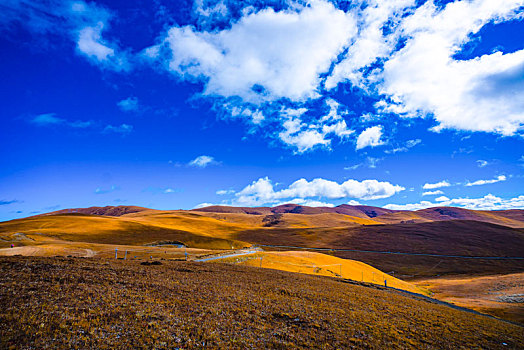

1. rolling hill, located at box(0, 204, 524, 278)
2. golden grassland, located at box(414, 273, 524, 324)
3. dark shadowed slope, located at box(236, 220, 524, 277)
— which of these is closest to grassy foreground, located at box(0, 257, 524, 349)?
golden grassland, located at box(414, 273, 524, 324)

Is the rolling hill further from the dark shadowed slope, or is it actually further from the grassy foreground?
the grassy foreground

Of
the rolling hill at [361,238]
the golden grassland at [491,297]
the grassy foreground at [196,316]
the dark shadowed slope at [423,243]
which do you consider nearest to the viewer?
the grassy foreground at [196,316]

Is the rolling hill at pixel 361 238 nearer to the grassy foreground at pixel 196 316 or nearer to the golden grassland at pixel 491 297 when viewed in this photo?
the golden grassland at pixel 491 297

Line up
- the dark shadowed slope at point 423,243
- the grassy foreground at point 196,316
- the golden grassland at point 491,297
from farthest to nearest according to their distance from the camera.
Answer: the dark shadowed slope at point 423,243 → the golden grassland at point 491,297 → the grassy foreground at point 196,316

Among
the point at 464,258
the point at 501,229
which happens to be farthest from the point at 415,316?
the point at 501,229

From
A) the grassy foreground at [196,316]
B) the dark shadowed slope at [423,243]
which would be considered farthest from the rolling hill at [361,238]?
the grassy foreground at [196,316]

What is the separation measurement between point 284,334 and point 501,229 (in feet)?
545

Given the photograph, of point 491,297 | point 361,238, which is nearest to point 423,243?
point 361,238

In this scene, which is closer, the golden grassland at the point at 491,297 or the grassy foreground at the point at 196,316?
the grassy foreground at the point at 196,316

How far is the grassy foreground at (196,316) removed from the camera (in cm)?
1049

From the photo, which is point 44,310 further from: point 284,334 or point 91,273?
point 284,334

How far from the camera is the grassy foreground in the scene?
10.5m

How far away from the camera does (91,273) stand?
1855cm

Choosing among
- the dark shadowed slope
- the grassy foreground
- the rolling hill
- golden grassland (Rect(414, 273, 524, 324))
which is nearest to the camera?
the grassy foreground
